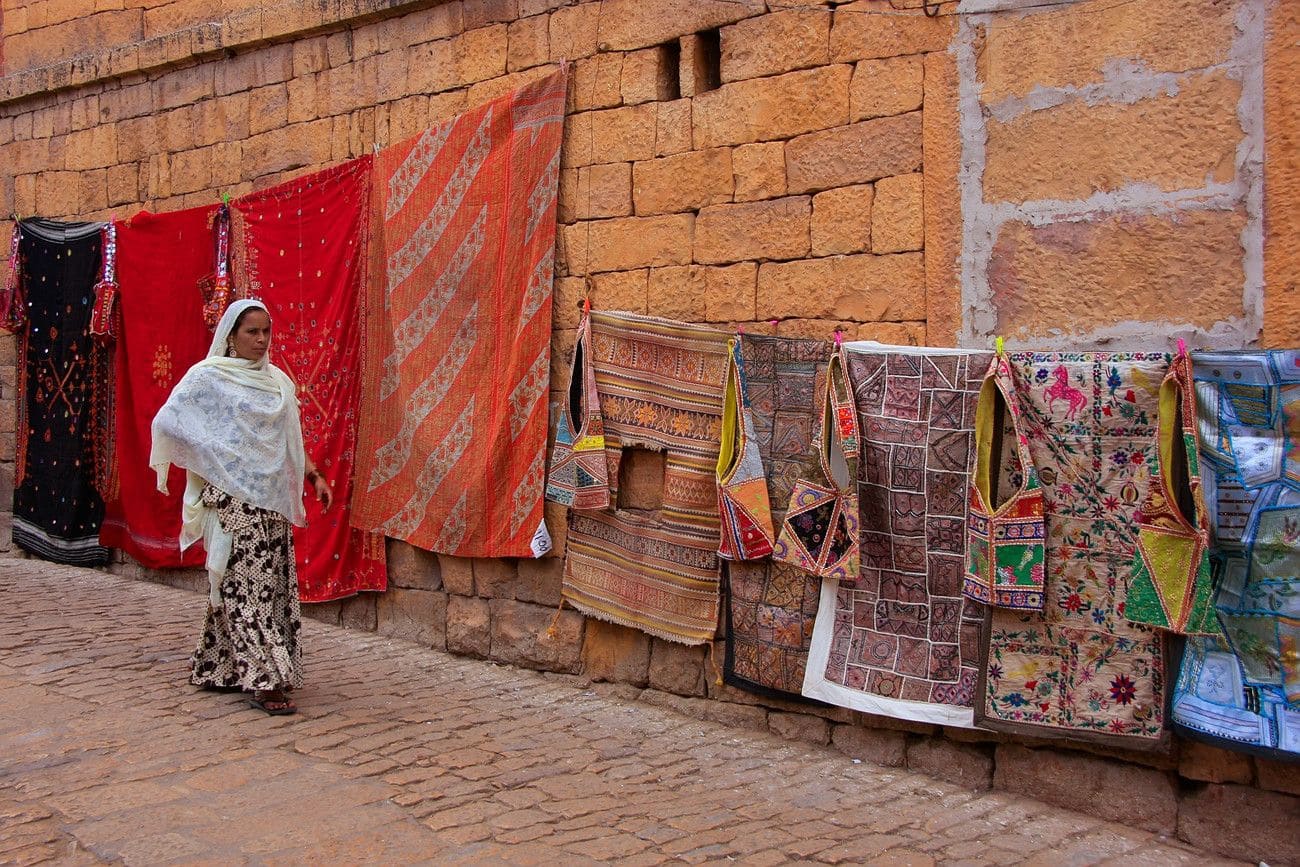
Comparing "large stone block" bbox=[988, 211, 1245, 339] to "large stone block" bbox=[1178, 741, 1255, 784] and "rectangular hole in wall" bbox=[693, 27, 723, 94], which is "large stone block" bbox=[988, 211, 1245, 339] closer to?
"large stone block" bbox=[1178, 741, 1255, 784]

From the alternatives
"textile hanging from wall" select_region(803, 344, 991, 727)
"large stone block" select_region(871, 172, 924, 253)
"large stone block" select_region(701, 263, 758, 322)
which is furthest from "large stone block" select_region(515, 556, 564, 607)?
"large stone block" select_region(871, 172, 924, 253)

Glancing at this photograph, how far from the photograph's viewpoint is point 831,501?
4.50 metres

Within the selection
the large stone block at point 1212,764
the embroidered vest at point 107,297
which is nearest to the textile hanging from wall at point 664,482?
the large stone block at point 1212,764

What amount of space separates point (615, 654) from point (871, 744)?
4.58 ft

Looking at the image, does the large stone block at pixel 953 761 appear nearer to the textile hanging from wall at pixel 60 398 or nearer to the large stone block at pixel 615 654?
the large stone block at pixel 615 654

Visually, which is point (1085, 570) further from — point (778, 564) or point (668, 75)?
point (668, 75)

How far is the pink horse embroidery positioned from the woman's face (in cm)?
322

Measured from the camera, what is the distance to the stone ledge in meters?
6.77

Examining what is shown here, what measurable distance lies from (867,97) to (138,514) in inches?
227

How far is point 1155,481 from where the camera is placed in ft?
12.3

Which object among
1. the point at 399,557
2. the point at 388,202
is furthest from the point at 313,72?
the point at 399,557

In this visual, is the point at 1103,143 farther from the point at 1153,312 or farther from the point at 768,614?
the point at 768,614

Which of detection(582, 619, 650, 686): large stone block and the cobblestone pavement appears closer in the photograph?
the cobblestone pavement

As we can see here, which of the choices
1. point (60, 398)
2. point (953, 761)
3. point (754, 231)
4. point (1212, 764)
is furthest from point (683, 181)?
point (60, 398)
